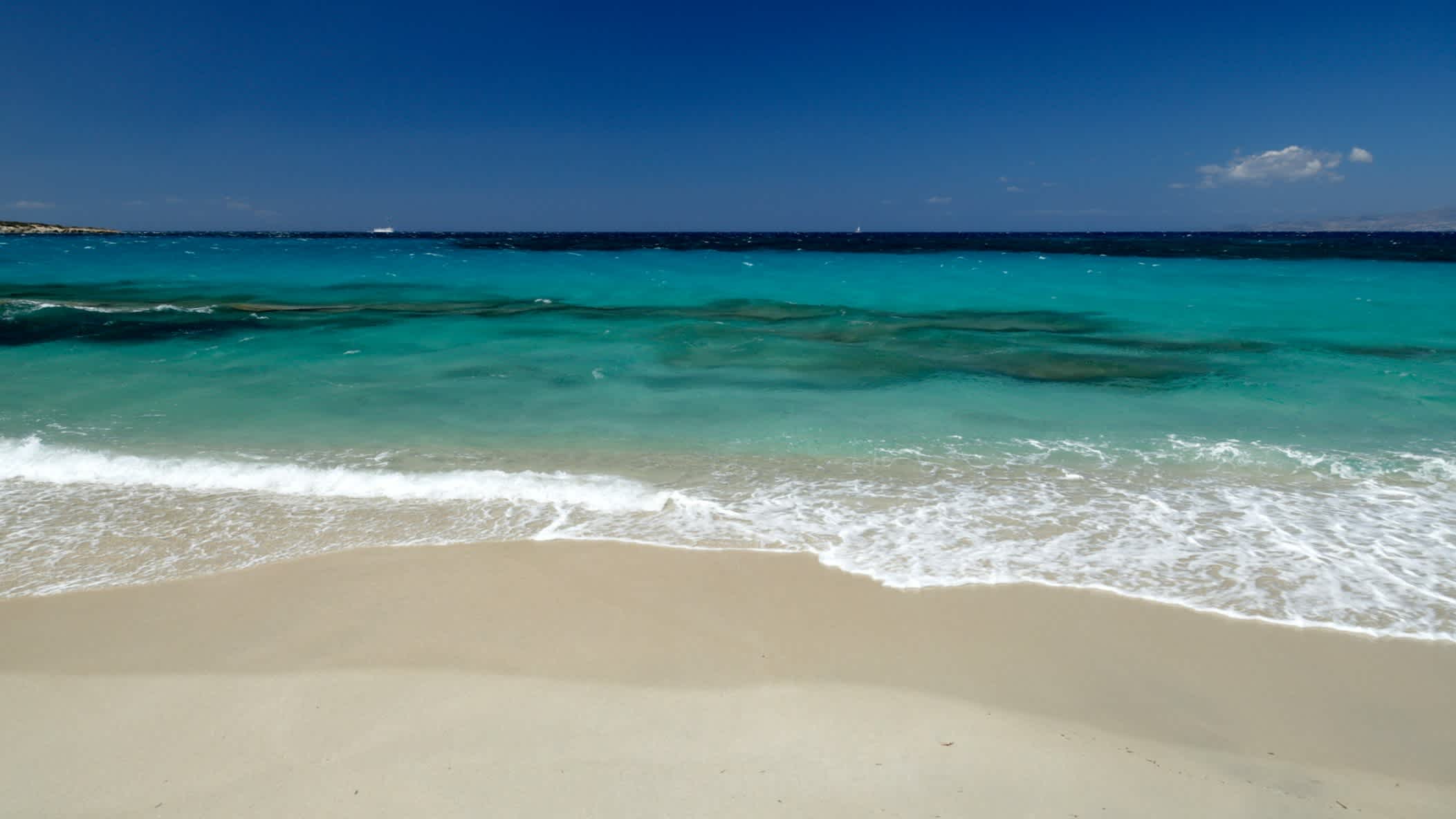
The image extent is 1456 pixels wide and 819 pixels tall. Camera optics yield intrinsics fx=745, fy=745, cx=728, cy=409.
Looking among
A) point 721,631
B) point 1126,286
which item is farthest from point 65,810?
point 1126,286

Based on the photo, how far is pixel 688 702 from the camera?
4070 millimetres

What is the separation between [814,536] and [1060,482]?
2.92m

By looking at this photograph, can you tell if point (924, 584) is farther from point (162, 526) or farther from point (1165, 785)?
point (162, 526)

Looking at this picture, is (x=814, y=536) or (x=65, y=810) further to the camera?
(x=814, y=536)

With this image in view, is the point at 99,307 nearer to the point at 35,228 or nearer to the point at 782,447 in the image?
the point at 782,447

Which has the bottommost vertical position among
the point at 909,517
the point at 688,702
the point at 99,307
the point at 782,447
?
the point at 688,702

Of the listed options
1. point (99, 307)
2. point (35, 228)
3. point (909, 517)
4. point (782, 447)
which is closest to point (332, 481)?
point (782, 447)

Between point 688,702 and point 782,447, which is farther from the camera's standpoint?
point 782,447

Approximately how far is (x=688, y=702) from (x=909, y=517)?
122 inches

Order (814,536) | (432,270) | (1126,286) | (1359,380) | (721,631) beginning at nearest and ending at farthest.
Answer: (721,631)
(814,536)
(1359,380)
(1126,286)
(432,270)

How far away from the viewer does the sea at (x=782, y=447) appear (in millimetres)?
5762

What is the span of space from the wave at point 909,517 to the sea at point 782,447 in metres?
0.04

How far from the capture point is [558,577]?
17.9ft

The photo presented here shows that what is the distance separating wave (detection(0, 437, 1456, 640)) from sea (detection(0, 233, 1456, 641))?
35 mm
